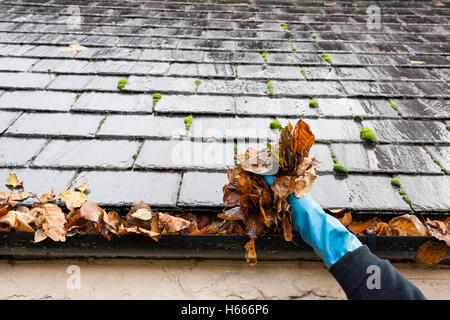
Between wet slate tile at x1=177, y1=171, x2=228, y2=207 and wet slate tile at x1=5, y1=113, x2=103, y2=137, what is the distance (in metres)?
0.89

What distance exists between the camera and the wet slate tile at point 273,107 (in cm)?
244

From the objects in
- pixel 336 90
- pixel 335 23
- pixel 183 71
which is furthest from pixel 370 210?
pixel 335 23

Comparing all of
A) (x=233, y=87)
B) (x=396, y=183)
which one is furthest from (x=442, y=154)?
(x=233, y=87)

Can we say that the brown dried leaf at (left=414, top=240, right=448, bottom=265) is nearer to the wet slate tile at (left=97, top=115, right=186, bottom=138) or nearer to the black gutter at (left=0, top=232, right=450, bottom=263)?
the black gutter at (left=0, top=232, right=450, bottom=263)

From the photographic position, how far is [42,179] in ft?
6.23

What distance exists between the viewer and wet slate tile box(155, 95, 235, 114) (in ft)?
8.02

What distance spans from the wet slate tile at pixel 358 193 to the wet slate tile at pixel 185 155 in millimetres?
608

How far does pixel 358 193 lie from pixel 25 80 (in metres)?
2.99

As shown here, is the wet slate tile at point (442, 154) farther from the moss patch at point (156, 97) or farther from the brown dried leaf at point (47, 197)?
the brown dried leaf at point (47, 197)

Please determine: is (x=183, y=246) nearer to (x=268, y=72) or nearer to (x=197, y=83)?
(x=197, y=83)

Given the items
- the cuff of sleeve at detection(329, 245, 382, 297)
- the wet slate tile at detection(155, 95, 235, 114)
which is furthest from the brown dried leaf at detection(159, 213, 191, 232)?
the wet slate tile at detection(155, 95, 235, 114)

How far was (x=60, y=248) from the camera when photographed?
5.62 ft

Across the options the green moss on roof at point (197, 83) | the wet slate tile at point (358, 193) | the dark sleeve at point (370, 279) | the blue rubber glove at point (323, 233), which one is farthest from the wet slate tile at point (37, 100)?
the dark sleeve at point (370, 279)
